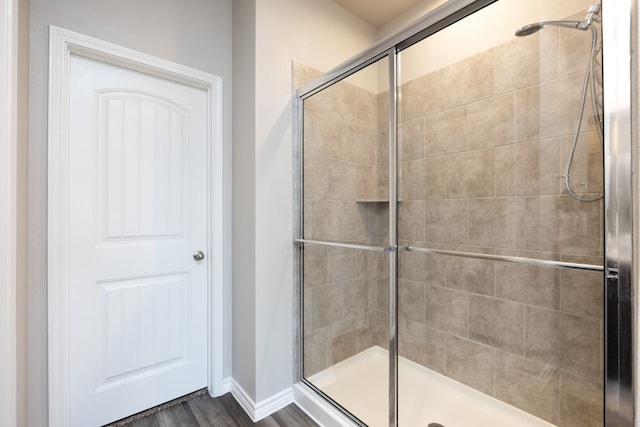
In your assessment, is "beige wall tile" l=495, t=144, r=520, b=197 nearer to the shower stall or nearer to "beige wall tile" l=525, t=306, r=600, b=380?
the shower stall

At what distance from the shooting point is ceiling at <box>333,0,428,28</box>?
2.08 m

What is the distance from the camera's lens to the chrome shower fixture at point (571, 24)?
2.94ft

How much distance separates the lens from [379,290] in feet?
5.28

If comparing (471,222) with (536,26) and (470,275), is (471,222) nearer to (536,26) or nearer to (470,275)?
(470,275)

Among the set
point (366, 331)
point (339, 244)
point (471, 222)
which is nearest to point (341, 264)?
point (339, 244)

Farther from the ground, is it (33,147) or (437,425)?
(33,147)

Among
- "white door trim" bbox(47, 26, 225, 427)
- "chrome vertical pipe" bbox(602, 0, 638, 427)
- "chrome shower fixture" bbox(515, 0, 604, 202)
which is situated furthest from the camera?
"white door trim" bbox(47, 26, 225, 427)

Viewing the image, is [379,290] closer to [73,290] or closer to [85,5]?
[73,290]

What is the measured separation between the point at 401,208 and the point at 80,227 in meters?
1.62

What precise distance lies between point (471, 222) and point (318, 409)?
4.41 feet

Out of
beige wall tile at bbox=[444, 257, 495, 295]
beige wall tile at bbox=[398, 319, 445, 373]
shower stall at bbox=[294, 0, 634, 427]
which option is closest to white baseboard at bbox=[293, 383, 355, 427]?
shower stall at bbox=[294, 0, 634, 427]

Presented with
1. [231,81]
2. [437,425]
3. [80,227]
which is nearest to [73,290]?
[80,227]

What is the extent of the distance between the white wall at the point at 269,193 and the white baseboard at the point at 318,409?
0.34 feet

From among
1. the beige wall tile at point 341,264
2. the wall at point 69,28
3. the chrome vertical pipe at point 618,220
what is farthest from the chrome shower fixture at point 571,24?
the wall at point 69,28
